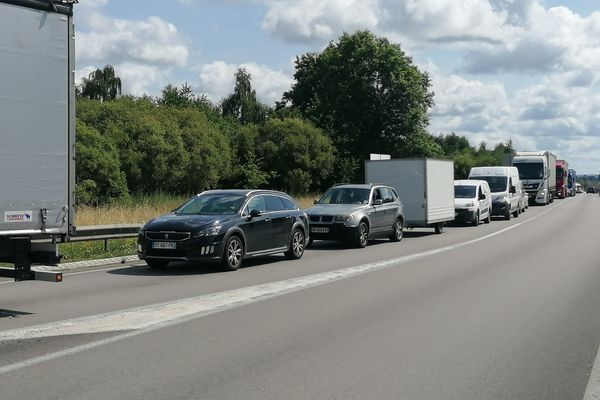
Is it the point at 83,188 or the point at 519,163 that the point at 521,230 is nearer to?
the point at 83,188

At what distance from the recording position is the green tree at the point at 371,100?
2495 inches

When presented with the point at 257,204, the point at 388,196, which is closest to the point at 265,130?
the point at 388,196

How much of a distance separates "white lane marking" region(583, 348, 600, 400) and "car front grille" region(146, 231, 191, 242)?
8.36 meters

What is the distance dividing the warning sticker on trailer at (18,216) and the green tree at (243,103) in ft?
208

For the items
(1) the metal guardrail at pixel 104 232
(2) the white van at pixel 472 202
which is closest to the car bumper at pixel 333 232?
(1) the metal guardrail at pixel 104 232

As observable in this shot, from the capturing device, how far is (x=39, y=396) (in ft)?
17.6

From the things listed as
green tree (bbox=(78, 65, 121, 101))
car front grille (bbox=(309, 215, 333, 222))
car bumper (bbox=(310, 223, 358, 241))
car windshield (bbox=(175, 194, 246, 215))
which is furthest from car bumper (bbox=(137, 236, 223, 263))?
green tree (bbox=(78, 65, 121, 101))

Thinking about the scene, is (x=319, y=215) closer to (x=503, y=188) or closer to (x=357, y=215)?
(x=357, y=215)

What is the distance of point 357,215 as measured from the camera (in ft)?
64.1

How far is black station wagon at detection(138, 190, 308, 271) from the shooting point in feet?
44.0

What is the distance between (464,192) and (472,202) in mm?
1002

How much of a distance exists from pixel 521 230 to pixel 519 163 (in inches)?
980

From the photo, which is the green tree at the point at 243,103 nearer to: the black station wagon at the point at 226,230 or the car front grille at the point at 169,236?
the black station wagon at the point at 226,230

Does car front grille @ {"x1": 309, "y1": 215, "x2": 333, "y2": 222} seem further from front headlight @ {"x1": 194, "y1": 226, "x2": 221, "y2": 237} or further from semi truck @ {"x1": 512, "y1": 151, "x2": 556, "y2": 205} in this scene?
semi truck @ {"x1": 512, "y1": 151, "x2": 556, "y2": 205}
